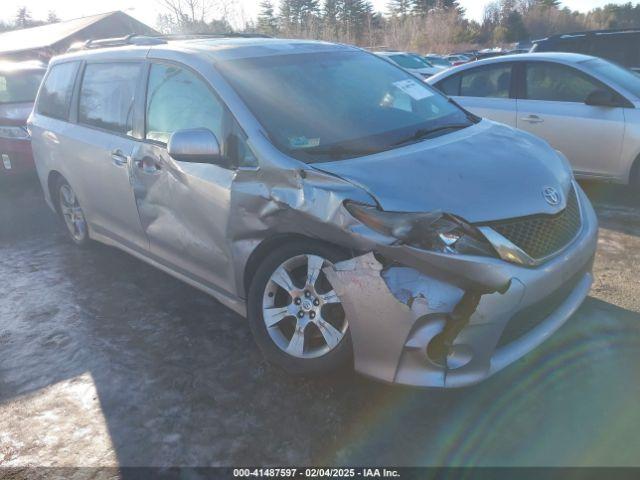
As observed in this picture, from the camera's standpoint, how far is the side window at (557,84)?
19.1 ft

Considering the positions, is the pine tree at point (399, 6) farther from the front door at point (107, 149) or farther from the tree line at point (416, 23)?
the front door at point (107, 149)

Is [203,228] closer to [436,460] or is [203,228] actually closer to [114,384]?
[114,384]

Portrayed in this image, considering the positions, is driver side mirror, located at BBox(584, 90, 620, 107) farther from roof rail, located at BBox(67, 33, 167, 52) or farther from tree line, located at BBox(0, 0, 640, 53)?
tree line, located at BBox(0, 0, 640, 53)

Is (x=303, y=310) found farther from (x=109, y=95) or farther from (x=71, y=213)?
(x=71, y=213)

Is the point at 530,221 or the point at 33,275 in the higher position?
the point at 530,221

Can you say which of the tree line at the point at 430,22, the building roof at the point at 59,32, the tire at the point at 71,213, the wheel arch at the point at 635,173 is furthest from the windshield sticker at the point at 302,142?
the tree line at the point at 430,22

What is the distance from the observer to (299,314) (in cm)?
289

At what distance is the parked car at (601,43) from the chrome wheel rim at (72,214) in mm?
7455

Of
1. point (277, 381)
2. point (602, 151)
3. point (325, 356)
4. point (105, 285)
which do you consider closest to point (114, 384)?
point (277, 381)

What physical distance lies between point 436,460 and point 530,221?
117 cm

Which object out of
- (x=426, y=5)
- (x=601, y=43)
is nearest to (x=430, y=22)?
(x=426, y=5)

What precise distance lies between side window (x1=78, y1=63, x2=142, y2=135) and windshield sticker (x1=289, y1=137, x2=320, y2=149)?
4.77ft

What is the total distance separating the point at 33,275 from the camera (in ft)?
15.7

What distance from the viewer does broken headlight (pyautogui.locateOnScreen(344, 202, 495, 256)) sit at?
239 centimetres
